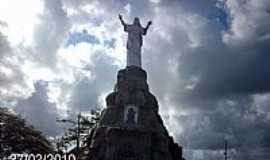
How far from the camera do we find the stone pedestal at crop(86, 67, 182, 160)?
34969mm

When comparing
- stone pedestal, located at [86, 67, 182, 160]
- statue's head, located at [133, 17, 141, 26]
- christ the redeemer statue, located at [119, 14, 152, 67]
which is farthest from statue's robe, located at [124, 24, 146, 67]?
stone pedestal, located at [86, 67, 182, 160]

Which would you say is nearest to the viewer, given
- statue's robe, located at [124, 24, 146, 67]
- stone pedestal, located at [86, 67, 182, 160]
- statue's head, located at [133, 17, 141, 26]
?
stone pedestal, located at [86, 67, 182, 160]

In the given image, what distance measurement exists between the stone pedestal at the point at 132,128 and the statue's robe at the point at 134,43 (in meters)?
0.98

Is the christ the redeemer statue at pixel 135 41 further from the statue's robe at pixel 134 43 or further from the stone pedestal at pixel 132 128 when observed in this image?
the stone pedestal at pixel 132 128

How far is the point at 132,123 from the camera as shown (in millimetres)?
36219

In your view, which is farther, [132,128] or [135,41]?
[135,41]

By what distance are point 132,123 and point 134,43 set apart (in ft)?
31.5

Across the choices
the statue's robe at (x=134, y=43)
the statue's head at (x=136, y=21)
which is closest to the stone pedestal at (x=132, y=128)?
the statue's robe at (x=134, y=43)

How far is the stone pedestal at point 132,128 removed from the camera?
35.0 m

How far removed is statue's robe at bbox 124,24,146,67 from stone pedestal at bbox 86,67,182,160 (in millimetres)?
977

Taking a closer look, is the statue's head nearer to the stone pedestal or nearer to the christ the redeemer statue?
the christ the redeemer statue

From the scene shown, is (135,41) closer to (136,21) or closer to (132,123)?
(136,21)

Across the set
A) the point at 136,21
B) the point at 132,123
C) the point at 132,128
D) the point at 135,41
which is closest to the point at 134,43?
the point at 135,41

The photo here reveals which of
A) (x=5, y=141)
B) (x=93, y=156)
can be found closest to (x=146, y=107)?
(x=93, y=156)
